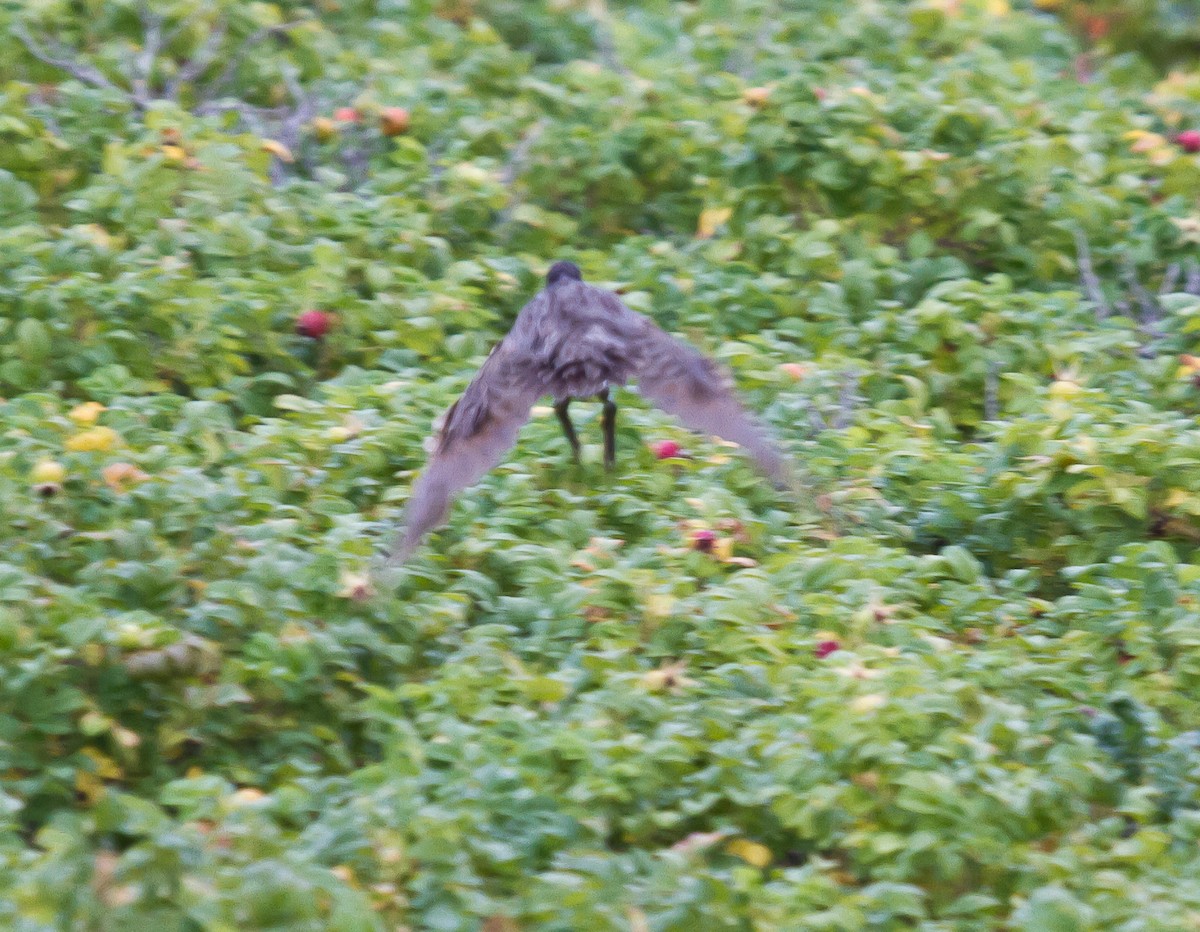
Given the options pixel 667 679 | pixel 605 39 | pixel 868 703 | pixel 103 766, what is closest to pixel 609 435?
pixel 667 679

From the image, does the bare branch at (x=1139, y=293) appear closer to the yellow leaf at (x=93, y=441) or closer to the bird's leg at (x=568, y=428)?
the bird's leg at (x=568, y=428)

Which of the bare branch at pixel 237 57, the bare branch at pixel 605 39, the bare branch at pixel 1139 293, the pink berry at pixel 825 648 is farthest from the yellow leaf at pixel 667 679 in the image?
the bare branch at pixel 605 39

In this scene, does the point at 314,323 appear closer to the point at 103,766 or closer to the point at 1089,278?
the point at 103,766

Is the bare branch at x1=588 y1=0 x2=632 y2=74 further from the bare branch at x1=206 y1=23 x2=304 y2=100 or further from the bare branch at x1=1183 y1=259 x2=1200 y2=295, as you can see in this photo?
the bare branch at x1=1183 y1=259 x2=1200 y2=295

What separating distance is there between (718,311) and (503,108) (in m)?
1.90

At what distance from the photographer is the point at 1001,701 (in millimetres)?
4848

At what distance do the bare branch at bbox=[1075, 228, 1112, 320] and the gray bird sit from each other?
2.07 metres

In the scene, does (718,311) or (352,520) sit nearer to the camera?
(352,520)

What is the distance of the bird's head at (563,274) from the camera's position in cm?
618

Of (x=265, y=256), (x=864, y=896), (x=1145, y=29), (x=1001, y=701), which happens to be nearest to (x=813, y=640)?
(x=1001, y=701)

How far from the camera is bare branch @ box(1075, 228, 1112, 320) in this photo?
740 cm

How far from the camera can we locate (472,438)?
5.38 metres

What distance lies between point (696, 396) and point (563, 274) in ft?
2.59

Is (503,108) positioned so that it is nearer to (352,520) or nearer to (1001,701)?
(352,520)
